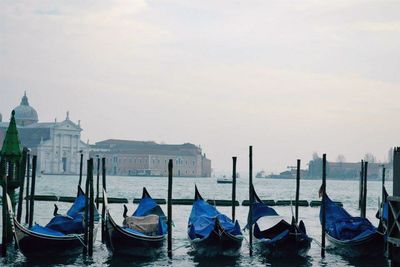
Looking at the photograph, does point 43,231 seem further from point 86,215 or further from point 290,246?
point 290,246

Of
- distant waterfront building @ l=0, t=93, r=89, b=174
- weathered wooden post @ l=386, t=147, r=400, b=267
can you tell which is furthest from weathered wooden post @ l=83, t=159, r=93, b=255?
distant waterfront building @ l=0, t=93, r=89, b=174

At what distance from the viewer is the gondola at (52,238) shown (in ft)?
52.9

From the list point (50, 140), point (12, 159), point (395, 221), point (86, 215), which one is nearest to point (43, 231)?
point (86, 215)

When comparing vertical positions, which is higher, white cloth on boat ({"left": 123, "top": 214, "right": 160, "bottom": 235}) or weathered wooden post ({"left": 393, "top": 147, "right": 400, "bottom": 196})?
weathered wooden post ({"left": 393, "top": 147, "right": 400, "bottom": 196})

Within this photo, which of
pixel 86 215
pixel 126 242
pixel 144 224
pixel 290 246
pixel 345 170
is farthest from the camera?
pixel 345 170

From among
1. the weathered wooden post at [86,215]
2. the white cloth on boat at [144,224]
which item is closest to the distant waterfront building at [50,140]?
the white cloth on boat at [144,224]

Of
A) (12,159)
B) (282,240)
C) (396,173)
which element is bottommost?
(282,240)

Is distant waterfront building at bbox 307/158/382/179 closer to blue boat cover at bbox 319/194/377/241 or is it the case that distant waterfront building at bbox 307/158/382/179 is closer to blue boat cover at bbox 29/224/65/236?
blue boat cover at bbox 319/194/377/241

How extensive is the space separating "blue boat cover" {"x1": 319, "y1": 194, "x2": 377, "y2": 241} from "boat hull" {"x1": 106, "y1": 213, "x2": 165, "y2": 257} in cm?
468

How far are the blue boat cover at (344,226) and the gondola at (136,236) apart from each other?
14.0 feet

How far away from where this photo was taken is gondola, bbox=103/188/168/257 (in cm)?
1712

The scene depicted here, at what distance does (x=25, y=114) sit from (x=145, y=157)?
24.3m

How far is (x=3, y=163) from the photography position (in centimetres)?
Result: 1761

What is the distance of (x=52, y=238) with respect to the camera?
16688 mm
